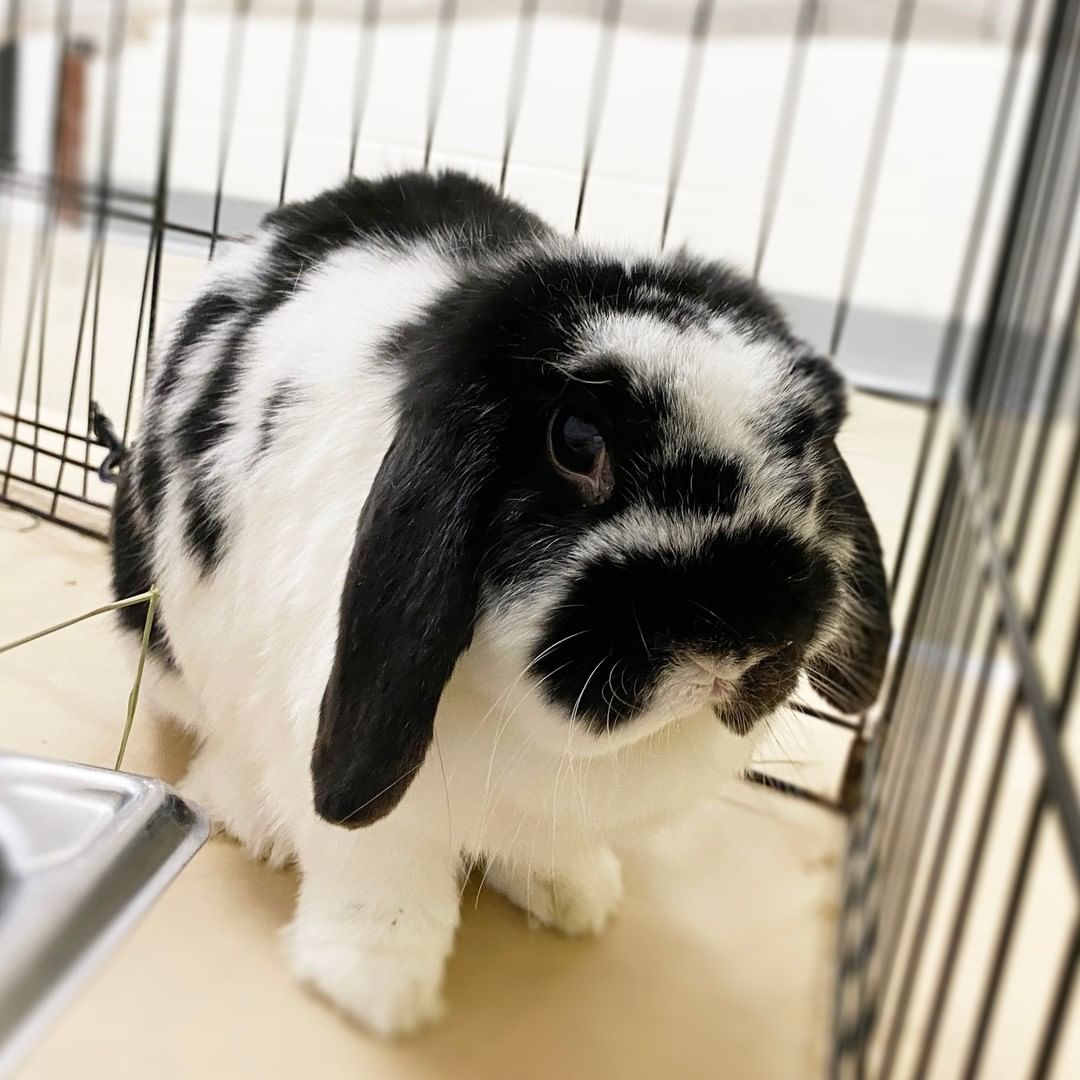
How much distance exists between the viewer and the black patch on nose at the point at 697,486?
0.66 metres

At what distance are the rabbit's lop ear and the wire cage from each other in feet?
1.02

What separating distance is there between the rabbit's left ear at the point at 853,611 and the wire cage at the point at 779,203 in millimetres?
40

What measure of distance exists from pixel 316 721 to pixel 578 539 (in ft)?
0.86

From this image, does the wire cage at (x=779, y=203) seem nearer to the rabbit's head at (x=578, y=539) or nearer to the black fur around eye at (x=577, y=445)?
the rabbit's head at (x=578, y=539)

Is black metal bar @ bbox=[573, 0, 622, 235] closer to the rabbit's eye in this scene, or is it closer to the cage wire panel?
the cage wire panel

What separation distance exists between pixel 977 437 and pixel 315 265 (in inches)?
25.4

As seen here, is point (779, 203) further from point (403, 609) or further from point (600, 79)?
point (403, 609)

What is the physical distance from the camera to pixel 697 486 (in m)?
0.66

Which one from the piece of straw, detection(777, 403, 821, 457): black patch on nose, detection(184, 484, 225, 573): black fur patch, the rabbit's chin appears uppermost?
detection(777, 403, 821, 457): black patch on nose

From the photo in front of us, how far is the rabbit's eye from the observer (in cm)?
68

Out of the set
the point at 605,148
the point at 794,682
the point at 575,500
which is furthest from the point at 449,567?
the point at 605,148

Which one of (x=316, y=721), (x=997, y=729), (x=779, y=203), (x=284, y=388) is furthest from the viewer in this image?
(x=779, y=203)

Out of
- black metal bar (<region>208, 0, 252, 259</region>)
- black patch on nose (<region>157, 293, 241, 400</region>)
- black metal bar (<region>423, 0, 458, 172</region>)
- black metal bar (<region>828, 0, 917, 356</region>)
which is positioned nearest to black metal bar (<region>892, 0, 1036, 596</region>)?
black metal bar (<region>828, 0, 917, 356</region>)

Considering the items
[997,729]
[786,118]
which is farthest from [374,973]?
[786,118]
